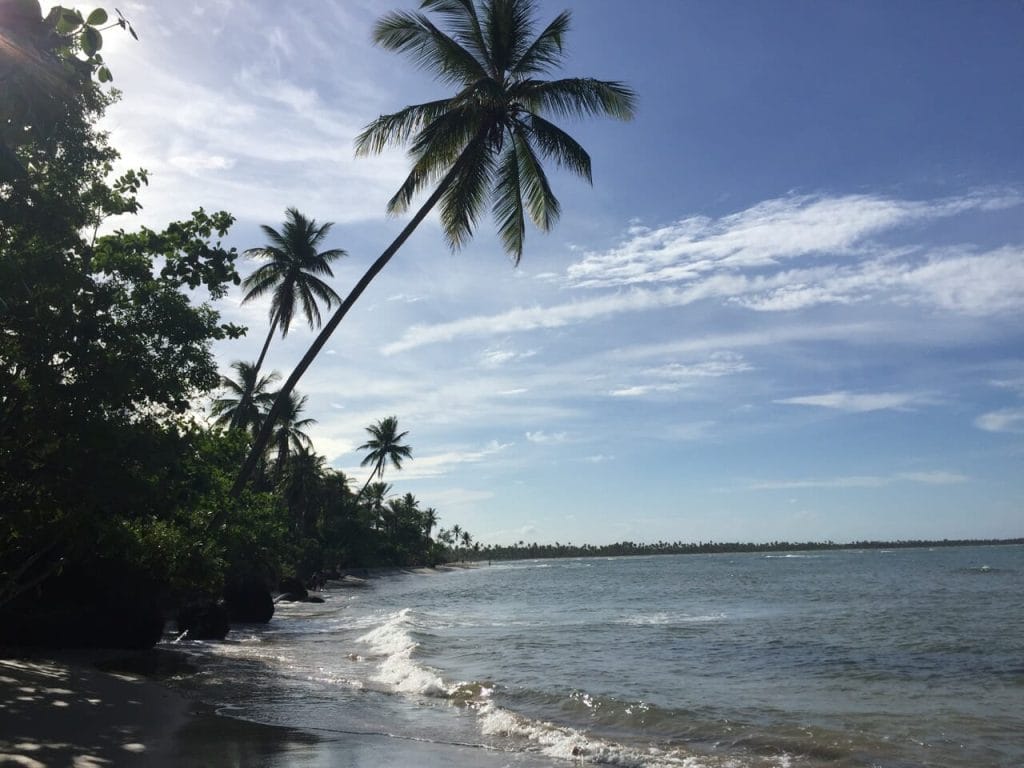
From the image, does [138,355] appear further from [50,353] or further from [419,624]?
[419,624]

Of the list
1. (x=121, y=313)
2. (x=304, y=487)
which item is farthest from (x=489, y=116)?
(x=304, y=487)

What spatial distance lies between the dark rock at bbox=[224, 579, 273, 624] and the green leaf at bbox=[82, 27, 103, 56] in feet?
74.0

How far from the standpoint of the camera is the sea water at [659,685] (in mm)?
8289

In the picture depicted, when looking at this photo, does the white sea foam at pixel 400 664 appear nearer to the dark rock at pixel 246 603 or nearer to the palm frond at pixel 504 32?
the dark rock at pixel 246 603

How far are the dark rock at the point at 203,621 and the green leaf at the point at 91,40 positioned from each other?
686 inches

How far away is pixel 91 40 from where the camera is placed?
11.2 feet

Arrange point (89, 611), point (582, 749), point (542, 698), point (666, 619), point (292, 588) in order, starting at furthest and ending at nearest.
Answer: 1. point (292, 588)
2. point (666, 619)
3. point (89, 611)
4. point (542, 698)
5. point (582, 749)

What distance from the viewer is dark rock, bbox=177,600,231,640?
18.0m

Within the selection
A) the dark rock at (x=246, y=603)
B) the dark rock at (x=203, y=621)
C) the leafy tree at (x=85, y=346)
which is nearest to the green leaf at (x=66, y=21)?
the leafy tree at (x=85, y=346)

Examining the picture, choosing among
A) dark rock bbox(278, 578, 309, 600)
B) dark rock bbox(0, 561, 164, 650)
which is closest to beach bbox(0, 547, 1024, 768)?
dark rock bbox(0, 561, 164, 650)

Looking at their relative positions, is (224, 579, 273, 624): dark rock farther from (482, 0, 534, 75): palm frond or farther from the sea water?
(482, 0, 534, 75): palm frond

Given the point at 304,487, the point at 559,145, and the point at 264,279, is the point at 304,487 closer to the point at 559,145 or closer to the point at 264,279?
the point at 264,279

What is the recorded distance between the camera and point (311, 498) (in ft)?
203

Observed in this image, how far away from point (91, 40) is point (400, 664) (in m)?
13.2
